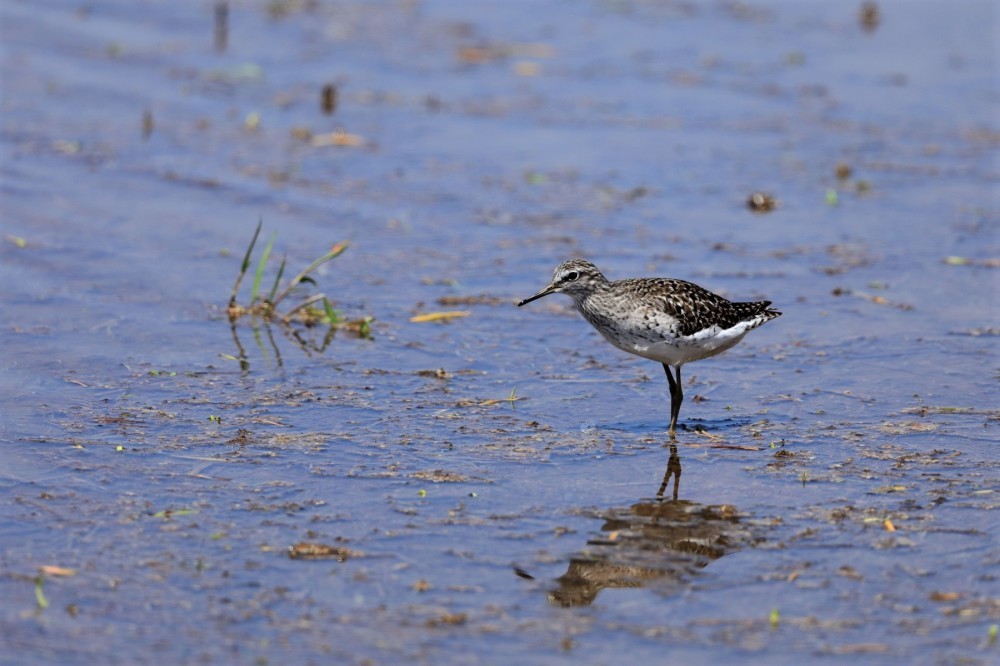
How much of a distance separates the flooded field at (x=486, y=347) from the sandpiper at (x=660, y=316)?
635mm

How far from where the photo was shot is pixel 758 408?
36.7ft

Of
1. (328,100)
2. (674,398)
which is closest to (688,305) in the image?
(674,398)

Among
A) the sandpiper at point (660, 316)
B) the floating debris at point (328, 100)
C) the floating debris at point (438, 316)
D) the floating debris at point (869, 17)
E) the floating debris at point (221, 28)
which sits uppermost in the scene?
the floating debris at point (869, 17)

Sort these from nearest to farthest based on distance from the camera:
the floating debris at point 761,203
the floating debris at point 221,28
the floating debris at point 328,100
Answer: the floating debris at point 761,203 < the floating debris at point 328,100 < the floating debris at point 221,28

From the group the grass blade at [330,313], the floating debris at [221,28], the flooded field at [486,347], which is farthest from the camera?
the floating debris at [221,28]

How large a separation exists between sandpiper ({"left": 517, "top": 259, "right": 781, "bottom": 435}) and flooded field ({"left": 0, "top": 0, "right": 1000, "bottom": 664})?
64cm

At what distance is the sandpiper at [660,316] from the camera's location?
10539mm

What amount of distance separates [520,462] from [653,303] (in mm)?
1702

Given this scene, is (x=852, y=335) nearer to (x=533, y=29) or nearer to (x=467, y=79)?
(x=467, y=79)

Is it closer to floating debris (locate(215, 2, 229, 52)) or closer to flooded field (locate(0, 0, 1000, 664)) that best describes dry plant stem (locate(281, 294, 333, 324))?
flooded field (locate(0, 0, 1000, 664))

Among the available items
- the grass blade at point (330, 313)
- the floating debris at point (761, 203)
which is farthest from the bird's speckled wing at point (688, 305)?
the floating debris at point (761, 203)

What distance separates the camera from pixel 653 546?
8.66 m

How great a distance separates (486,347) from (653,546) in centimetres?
424

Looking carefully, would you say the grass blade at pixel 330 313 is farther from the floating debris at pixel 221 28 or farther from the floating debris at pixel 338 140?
the floating debris at pixel 221 28
